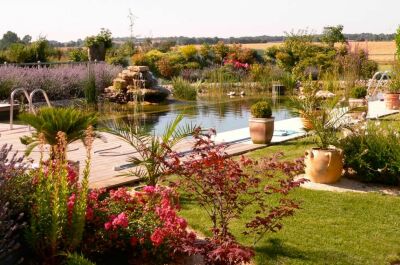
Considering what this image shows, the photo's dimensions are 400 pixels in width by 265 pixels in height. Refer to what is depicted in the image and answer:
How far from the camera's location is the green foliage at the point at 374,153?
20.9ft

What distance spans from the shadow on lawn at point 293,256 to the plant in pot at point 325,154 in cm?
216

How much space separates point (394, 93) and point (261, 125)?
21.9ft

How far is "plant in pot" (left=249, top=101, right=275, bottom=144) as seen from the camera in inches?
349

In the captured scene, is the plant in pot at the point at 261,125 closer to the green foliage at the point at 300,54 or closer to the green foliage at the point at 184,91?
the green foliage at the point at 184,91

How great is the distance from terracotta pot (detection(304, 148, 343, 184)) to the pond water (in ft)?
14.8

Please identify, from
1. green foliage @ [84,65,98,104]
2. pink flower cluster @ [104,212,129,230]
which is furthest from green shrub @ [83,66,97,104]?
pink flower cluster @ [104,212,129,230]

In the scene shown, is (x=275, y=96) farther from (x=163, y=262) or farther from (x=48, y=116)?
(x=163, y=262)

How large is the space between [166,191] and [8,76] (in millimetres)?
12154

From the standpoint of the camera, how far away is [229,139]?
30.9ft

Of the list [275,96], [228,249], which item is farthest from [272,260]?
[275,96]

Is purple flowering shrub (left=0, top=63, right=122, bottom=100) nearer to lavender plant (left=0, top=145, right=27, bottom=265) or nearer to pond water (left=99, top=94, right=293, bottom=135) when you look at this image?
pond water (left=99, top=94, right=293, bottom=135)

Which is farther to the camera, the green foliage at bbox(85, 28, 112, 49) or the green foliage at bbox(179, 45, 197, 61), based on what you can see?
the green foliage at bbox(179, 45, 197, 61)

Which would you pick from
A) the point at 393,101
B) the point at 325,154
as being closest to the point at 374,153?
the point at 325,154

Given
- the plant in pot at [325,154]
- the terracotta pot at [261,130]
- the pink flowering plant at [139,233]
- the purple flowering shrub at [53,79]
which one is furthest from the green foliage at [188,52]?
the pink flowering plant at [139,233]
